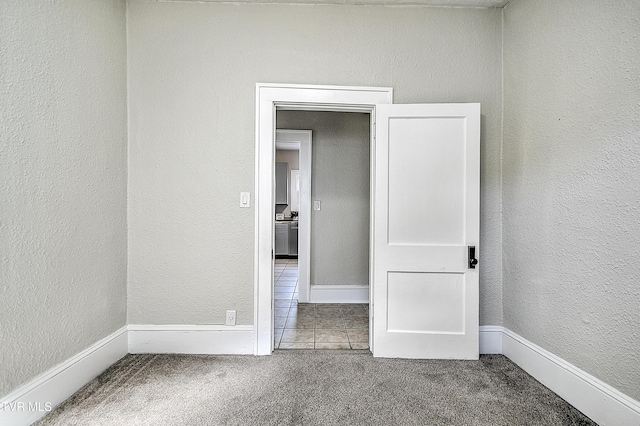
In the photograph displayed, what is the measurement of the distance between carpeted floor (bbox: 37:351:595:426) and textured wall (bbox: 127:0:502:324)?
0.41 m

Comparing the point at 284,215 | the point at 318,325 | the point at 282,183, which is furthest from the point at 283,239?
the point at 318,325

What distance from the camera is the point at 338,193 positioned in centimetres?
398

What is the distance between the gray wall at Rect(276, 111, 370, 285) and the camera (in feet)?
13.0

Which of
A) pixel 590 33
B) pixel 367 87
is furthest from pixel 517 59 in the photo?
pixel 367 87

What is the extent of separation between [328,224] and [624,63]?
117 inches

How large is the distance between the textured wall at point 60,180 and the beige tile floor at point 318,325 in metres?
1.42

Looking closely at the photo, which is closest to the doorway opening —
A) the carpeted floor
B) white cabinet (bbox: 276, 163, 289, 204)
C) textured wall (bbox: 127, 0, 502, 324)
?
textured wall (bbox: 127, 0, 502, 324)

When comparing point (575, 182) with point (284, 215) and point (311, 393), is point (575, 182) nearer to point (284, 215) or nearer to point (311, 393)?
point (311, 393)

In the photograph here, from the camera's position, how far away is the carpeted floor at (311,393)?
167cm

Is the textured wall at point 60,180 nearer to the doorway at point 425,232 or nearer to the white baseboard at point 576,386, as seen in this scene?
the doorway at point 425,232

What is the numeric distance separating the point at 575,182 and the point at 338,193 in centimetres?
250

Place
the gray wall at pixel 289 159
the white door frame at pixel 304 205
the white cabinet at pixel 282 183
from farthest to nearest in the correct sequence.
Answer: the gray wall at pixel 289 159
the white cabinet at pixel 282 183
the white door frame at pixel 304 205

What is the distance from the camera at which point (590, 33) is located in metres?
1.76

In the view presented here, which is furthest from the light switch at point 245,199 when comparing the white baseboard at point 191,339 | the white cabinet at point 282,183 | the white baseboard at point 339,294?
the white cabinet at point 282,183
